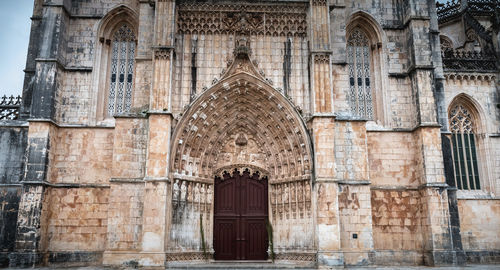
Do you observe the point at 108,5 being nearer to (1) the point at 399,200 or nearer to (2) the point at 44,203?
(2) the point at 44,203

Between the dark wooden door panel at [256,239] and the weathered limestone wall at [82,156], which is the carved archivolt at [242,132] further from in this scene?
the weathered limestone wall at [82,156]

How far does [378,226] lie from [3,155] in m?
14.4

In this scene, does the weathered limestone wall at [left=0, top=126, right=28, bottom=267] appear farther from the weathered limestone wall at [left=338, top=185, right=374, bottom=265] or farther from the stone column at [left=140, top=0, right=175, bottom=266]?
the weathered limestone wall at [left=338, top=185, right=374, bottom=265]

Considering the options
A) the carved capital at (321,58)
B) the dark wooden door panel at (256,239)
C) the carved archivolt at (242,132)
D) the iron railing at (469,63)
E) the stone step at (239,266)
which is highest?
the iron railing at (469,63)

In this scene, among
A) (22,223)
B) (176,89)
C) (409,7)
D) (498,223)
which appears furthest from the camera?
(498,223)

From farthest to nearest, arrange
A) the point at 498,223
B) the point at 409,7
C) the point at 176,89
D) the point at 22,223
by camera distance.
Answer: the point at 498,223 → the point at 409,7 → the point at 176,89 → the point at 22,223

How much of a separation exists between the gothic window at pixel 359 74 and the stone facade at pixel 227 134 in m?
0.05

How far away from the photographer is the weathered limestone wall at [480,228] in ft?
56.9

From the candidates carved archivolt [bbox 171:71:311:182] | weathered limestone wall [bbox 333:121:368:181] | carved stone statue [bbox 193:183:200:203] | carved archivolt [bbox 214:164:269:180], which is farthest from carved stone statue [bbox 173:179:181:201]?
weathered limestone wall [bbox 333:121:368:181]

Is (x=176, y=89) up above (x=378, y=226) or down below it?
above

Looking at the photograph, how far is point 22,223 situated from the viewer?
13.9m

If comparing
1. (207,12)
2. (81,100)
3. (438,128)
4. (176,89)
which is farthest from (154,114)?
(438,128)

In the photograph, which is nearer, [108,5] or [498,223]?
[108,5]

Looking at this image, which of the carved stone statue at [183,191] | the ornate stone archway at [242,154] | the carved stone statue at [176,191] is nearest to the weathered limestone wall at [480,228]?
the ornate stone archway at [242,154]
